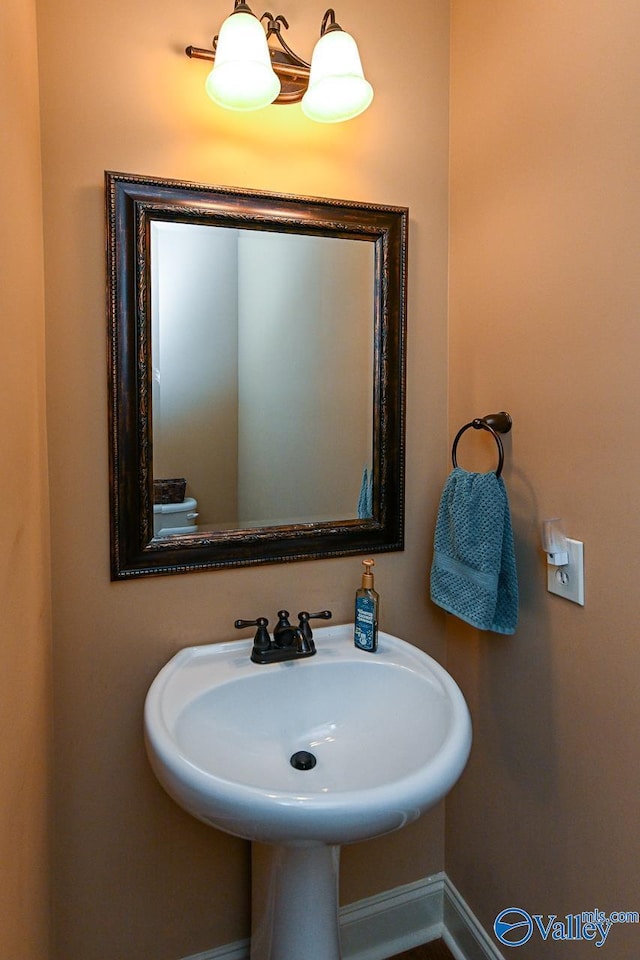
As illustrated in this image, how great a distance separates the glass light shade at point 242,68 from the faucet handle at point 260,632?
1.10 m

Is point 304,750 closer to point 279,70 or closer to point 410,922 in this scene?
point 410,922

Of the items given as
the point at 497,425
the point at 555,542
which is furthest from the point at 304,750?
the point at 497,425

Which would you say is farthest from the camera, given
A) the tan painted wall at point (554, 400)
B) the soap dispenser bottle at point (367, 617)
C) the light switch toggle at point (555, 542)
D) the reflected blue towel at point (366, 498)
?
the reflected blue towel at point (366, 498)

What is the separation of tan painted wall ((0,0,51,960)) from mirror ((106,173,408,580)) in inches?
6.3

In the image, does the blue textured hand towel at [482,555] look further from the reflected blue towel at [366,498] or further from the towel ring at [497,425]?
the reflected blue towel at [366,498]

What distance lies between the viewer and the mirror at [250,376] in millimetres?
1183

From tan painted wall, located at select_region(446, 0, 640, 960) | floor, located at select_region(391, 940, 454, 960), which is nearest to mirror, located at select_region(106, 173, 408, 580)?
tan painted wall, located at select_region(446, 0, 640, 960)

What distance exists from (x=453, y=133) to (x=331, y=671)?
1.38 meters

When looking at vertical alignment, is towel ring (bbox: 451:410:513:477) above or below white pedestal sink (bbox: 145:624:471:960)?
above

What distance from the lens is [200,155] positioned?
3.97ft

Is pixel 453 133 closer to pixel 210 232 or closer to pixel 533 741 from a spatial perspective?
pixel 210 232

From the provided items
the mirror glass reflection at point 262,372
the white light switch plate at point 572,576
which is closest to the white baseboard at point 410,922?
the white light switch plate at point 572,576

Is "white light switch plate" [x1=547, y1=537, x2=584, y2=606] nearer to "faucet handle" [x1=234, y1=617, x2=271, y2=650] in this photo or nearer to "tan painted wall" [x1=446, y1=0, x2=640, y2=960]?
"tan painted wall" [x1=446, y1=0, x2=640, y2=960]

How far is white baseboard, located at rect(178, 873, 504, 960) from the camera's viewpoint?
145 cm
